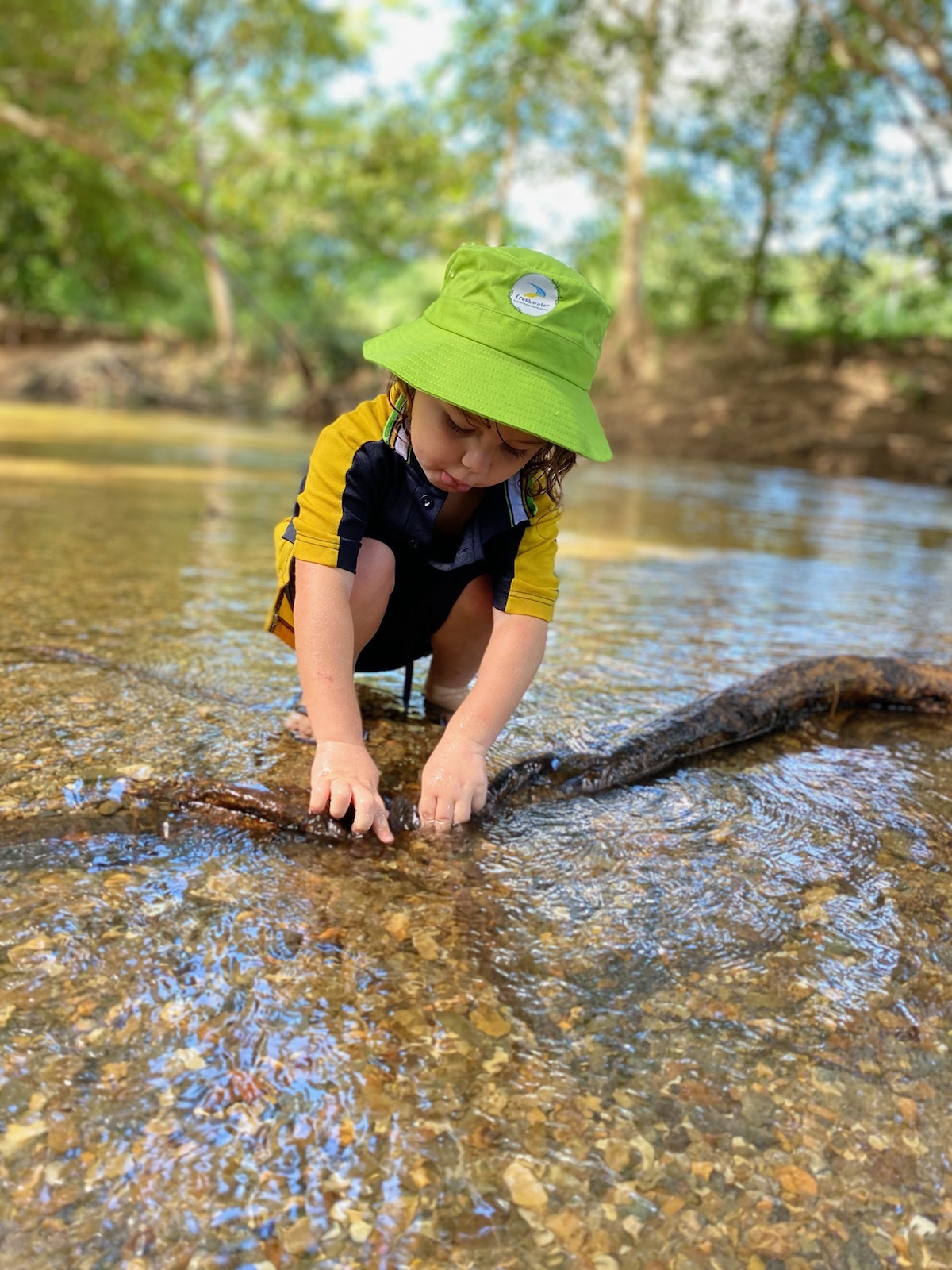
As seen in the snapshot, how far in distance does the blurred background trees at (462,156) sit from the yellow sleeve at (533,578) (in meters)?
11.3

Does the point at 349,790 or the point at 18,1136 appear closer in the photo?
the point at 18,1136

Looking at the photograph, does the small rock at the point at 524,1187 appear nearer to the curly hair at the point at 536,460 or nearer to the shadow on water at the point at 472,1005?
the shadow on water at the point at 472,1005

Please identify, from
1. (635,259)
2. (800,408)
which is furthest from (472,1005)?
(635,259)

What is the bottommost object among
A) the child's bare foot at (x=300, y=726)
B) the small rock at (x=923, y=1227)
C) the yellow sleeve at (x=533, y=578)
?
the small rock at (x=923, y=1227)

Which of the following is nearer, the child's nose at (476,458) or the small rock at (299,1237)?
the small rock at (299,1237)

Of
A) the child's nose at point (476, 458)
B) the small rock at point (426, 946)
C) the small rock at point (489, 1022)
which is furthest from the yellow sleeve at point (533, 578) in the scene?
the small rock at point (489, 1022)

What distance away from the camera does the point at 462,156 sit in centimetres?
2033

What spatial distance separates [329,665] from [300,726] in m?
0.22

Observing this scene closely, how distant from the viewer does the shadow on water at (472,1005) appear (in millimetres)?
874

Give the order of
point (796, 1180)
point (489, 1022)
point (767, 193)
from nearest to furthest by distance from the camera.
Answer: point (796, 1180) → point (489, 1022) → point (767, 193)

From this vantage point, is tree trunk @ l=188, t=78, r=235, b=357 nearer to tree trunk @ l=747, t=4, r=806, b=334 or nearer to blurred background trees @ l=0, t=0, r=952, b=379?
blurred background trees @ l=0, t=0, r=952, b=379

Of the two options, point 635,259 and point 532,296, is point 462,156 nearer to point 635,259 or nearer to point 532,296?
point 635,259

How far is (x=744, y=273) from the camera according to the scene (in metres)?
18.0

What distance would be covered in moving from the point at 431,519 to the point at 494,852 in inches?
24.9
